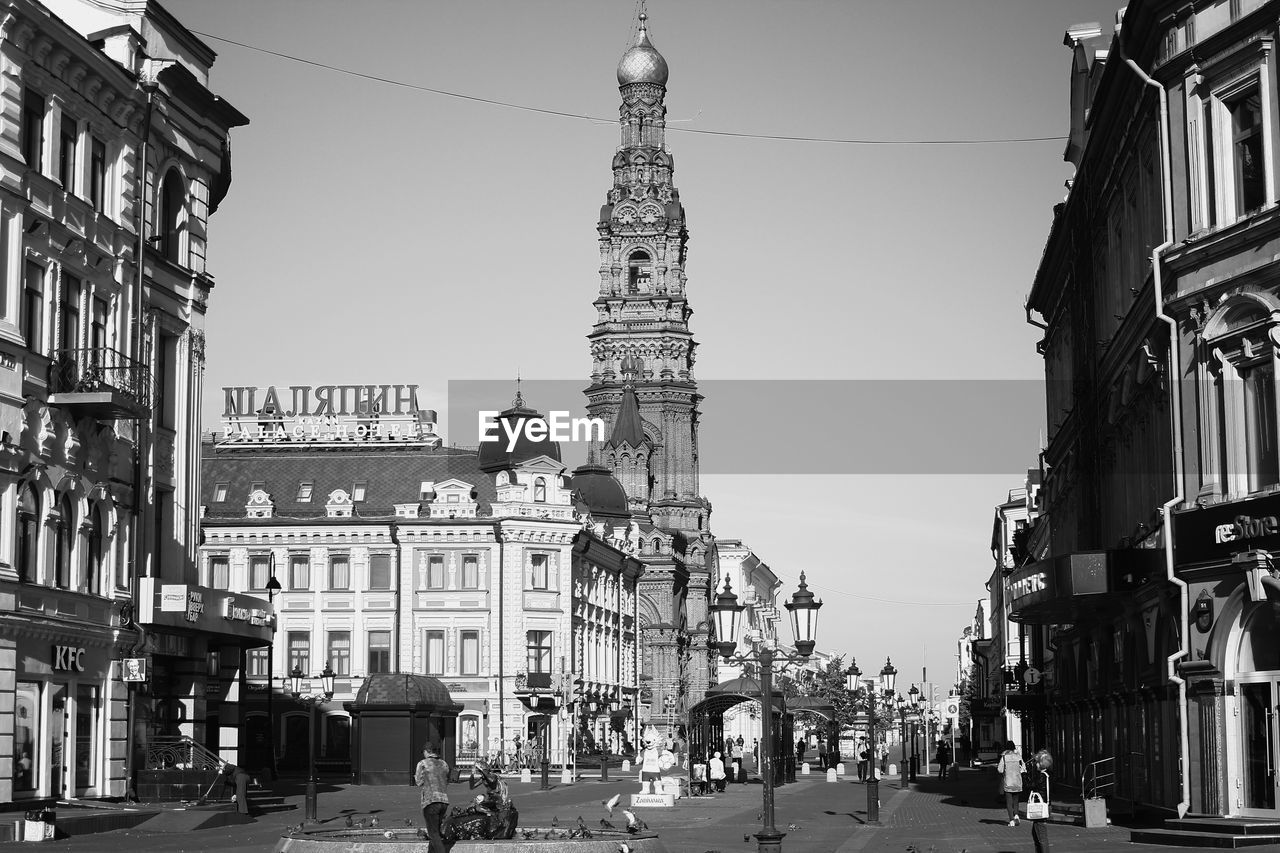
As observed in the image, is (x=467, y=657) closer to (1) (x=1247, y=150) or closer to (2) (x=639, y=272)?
(1) (x=1247, y=150)

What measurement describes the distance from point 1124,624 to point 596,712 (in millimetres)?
62266

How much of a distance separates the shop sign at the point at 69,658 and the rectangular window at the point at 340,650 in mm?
51704

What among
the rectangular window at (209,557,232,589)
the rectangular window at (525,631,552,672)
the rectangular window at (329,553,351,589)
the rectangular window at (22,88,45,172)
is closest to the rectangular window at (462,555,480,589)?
the rectangular window at (525,631,552,672)

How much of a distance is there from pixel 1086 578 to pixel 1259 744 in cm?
685

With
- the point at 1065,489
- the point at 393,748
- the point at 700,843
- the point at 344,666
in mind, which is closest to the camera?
the point at 700,843

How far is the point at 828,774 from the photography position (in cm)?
7300

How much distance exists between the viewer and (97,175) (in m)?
37.1

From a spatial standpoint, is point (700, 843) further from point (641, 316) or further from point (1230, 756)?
point (641, 316)

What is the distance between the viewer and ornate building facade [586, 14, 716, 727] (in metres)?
141

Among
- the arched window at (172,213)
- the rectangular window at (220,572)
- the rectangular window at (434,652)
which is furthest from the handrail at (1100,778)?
the rectangular window at (220,572)

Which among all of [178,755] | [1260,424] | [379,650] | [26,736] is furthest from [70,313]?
[379,650]

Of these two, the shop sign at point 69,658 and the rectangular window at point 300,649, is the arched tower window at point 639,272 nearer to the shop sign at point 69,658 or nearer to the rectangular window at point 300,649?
the rectangular window at point 300,649

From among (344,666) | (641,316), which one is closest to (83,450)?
(344,666)

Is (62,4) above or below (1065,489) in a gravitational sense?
above
